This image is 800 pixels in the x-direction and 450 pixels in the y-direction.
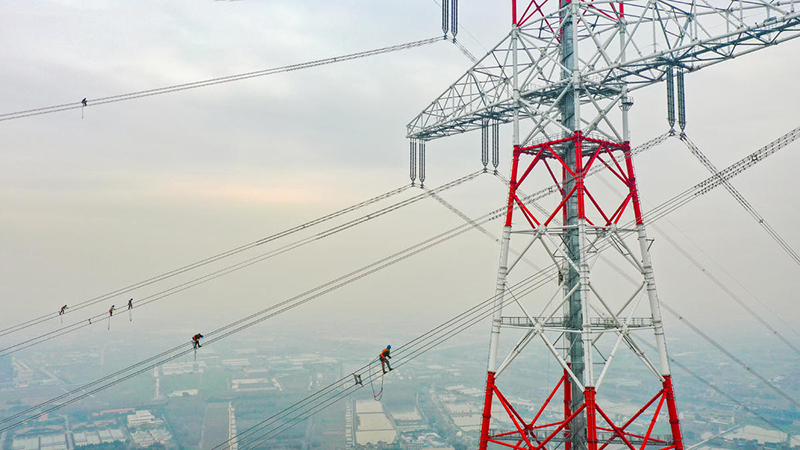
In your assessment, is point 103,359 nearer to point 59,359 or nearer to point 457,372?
point 59,359

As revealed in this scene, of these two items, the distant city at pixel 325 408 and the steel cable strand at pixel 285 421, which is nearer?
the steel cable strand at pixel 285 421

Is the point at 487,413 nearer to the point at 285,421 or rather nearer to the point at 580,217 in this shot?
the point at 580,217

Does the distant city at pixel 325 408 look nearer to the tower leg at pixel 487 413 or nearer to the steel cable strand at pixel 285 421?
the steel cable strand at pixel 285 421

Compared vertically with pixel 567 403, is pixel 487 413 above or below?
below

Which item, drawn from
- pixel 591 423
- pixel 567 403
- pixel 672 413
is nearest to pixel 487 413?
pixel 591 423

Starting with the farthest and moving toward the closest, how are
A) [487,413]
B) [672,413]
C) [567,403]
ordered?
[567,403], [487,413], [672,413]

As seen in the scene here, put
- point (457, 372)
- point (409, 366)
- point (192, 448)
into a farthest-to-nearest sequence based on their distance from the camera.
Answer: point (409, 366) → point (457, 372) → point (192, 448)

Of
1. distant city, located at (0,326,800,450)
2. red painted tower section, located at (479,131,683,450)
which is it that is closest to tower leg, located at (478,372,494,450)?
red painted tower section, located at (479,131,683,450)

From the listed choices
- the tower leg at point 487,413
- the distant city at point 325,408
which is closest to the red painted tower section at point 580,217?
the tower leg at point 487,413

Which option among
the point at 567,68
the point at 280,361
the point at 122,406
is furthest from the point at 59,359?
the point at 567,68
